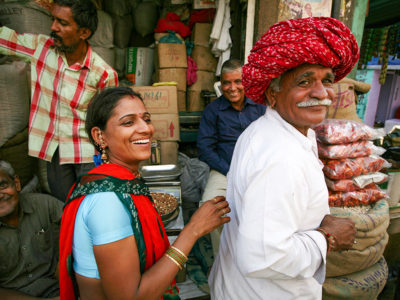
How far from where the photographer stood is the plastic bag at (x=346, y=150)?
5.78ft

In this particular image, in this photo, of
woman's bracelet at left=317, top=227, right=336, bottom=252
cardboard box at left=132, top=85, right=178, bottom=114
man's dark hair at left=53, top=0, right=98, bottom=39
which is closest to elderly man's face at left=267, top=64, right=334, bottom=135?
woman's bracelet at left=317, top=227, right=336, bottom=252

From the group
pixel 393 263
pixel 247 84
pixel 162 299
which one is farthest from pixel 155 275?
pixel 393 263

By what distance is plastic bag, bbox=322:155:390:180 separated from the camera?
5.79ft

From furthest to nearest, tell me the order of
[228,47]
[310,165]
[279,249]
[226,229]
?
[228,47], [226,229], [310,165], [279,249]

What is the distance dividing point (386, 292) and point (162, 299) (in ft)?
8.16

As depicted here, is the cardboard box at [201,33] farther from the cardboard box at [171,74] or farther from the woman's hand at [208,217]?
the woman's hand at [208,217]

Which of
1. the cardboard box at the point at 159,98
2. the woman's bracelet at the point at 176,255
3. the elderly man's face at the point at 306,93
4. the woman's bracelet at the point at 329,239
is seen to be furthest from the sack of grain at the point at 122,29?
the woman's bracelet at the point at 329,239

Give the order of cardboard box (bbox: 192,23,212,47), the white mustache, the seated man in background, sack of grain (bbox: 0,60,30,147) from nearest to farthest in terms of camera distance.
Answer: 1. the white mustache
2. the seated man in background
3. sack of grain (bbox: 0,60,30,147)
4. cardboard box (bbox: 192,23,212,47)

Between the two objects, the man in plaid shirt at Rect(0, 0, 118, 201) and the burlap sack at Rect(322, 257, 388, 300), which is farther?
the man in plaid shirt at Rect(0, 0, 118, 201)

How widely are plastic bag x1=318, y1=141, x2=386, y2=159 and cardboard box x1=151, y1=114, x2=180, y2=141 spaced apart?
2.08m

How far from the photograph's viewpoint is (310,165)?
3.02ft

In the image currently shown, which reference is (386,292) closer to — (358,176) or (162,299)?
(358,176)

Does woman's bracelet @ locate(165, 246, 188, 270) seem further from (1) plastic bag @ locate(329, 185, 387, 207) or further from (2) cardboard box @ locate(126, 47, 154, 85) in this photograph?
(2) cardboard box @ locate(126, 47, 154, 85)

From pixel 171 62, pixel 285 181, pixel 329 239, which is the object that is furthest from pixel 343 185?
pixel 171 62
